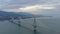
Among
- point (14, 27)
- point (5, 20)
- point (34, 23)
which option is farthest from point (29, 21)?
point (5, 20)

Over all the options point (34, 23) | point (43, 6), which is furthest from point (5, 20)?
point (43, 6)

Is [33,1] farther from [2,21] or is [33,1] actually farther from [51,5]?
[2,21]

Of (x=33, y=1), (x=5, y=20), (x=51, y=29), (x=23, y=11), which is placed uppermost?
(x=33, y=1)

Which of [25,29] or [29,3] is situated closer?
[25,29]

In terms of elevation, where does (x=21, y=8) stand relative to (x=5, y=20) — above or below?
above

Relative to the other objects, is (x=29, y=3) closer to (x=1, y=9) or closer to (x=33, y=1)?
(x=33, y=1)

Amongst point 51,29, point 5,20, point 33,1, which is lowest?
point 51,29
